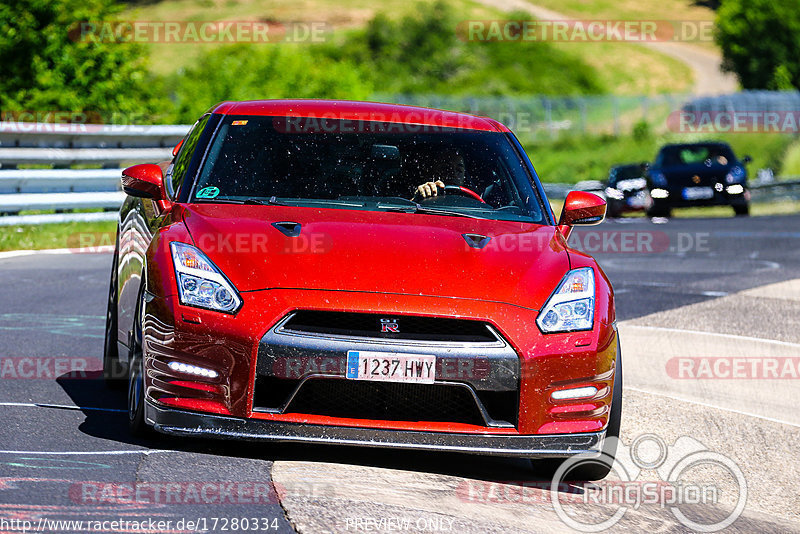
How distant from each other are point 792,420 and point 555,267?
9.14 ft

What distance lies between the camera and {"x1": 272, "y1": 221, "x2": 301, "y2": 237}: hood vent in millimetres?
5898

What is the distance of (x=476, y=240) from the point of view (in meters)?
6.06

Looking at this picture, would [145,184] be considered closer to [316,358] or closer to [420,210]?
[420,210]

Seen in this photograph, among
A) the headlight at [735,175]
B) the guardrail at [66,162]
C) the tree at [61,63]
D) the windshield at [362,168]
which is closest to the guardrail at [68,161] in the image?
the guardrail at [66,162]

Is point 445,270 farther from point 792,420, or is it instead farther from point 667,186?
point 667,186

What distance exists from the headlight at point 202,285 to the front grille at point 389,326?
27 cm

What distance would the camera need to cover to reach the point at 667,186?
93.3 ft

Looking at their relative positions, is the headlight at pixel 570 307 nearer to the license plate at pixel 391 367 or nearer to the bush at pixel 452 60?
the license plate at pixel 391 367

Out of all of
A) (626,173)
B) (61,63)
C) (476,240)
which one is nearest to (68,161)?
(61,63)

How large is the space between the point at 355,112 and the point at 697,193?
73.4 feet

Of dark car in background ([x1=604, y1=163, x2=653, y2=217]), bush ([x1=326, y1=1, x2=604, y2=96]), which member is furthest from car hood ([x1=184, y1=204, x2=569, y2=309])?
bush ([x1=326, y1=1, x2=604, y2=96])

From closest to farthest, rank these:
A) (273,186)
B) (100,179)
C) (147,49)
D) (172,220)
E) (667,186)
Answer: (172,220) < (273,186) < (100,179) < (147,49) < (667,186)

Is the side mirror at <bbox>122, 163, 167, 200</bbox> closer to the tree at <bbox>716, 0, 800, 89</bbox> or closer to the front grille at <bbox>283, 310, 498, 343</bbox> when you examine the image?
the front grille at <bbox>283, 310, 498, 343</bbox>

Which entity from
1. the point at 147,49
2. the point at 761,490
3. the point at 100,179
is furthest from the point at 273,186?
the point at 147,49
